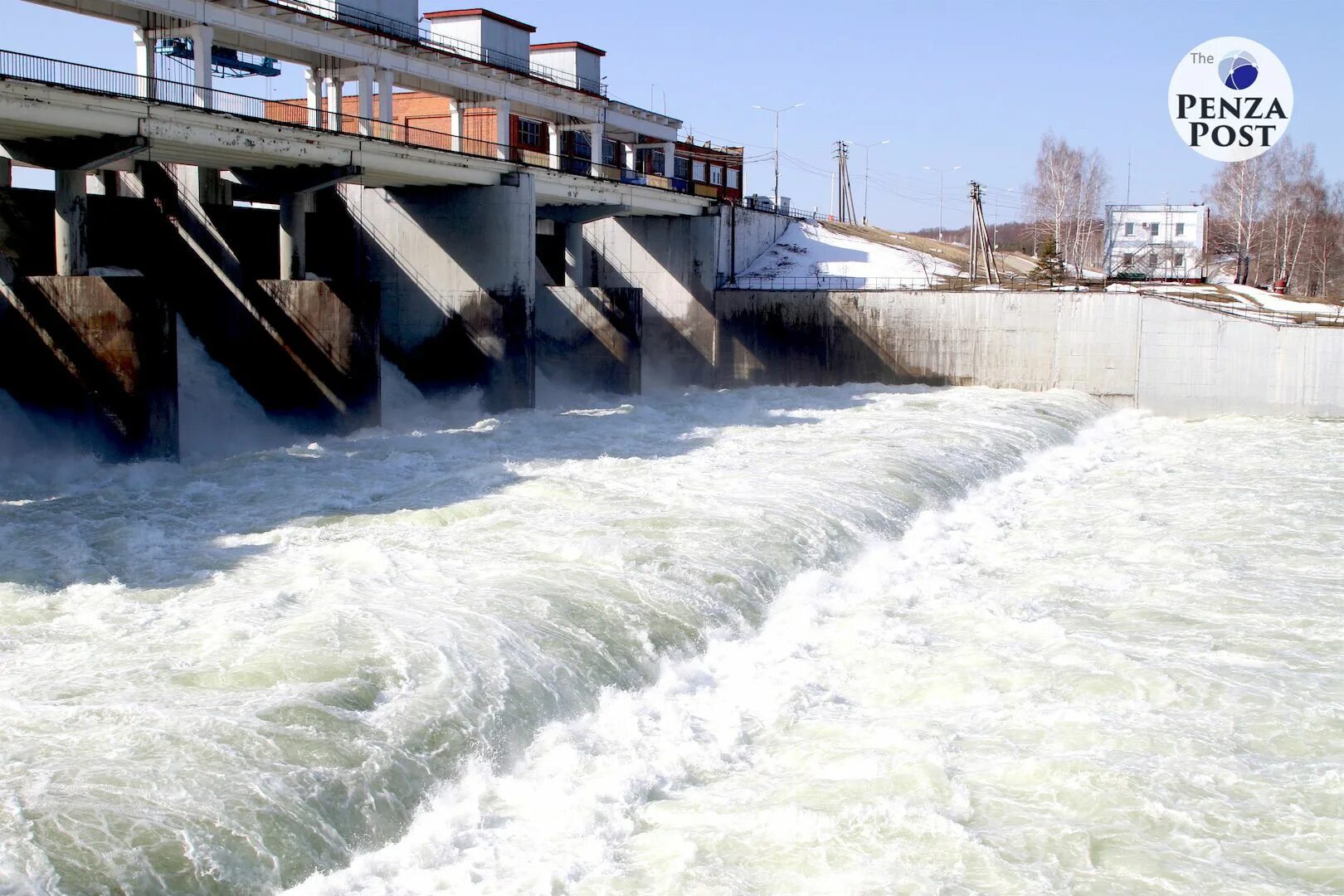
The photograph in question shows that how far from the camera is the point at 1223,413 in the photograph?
29594mm

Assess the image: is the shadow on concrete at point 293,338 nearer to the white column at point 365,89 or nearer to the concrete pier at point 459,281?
the concrete pier at point 459,281

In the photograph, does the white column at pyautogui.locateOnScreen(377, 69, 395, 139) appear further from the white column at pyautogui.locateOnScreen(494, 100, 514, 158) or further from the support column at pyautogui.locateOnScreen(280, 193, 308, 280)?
the white column at pyautogui.locateOnScreen(494, 100, 514, 158)

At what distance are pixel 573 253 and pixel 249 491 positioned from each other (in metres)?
19.0

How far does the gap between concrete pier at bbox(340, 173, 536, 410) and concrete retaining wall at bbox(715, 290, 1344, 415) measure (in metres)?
10.2

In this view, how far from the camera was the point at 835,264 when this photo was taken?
3856 cm

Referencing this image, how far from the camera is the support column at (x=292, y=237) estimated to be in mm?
23406

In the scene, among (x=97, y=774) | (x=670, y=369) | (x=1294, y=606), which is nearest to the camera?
(x=97, y=774)

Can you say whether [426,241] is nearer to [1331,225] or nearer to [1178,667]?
[1178,667]

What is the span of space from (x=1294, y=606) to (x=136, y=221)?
56.1 feet

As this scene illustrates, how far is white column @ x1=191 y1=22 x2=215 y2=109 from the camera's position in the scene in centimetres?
2025

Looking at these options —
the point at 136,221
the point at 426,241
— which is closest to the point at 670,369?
the point at 426,241

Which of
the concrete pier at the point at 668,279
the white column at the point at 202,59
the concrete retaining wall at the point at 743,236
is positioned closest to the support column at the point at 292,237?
the white column at the point at 202,59

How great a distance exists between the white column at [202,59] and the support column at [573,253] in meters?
13.3

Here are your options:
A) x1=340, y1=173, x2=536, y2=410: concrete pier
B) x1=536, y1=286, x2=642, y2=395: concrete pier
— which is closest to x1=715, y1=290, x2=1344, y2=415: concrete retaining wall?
x1=536, y1=286, x2=642, y2=395: concrete pier
